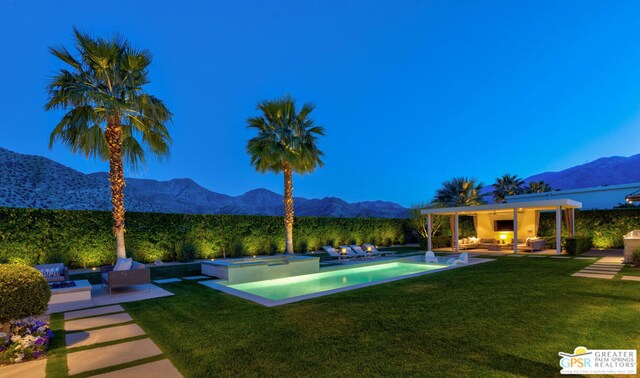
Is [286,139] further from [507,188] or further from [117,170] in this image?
[507,188]

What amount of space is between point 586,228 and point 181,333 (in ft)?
73.4

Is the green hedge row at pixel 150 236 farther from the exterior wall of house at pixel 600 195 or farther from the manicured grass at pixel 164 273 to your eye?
the exterior wall of house at pixel 600 195

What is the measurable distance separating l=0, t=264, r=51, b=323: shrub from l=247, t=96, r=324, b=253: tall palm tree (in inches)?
404

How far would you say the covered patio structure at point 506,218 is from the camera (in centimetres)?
1622

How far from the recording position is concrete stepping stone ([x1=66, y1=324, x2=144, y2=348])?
4.41 metres

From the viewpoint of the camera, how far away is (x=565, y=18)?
22.6m

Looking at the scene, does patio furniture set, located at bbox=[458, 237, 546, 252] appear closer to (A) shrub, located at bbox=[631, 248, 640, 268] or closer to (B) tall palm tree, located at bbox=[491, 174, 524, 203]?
(A) shrub, located at bbox=[631, 248, 640, 268]

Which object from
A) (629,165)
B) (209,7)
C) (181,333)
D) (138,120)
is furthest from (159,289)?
(629,165)

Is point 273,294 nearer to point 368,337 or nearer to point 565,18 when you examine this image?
point 368,337

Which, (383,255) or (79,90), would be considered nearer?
(79,90)

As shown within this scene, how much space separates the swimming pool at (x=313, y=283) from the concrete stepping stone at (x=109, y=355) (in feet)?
8.03

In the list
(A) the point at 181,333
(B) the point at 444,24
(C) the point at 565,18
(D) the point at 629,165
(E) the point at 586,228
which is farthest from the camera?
(D) the point at 629,165

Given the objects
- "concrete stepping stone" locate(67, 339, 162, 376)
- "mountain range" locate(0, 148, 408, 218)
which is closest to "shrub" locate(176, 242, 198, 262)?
"concrete stepping stone" locate(67, 339, 162, 376)

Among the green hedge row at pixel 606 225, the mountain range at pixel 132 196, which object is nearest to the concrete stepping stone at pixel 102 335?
the mountain range at pixel 132 196
